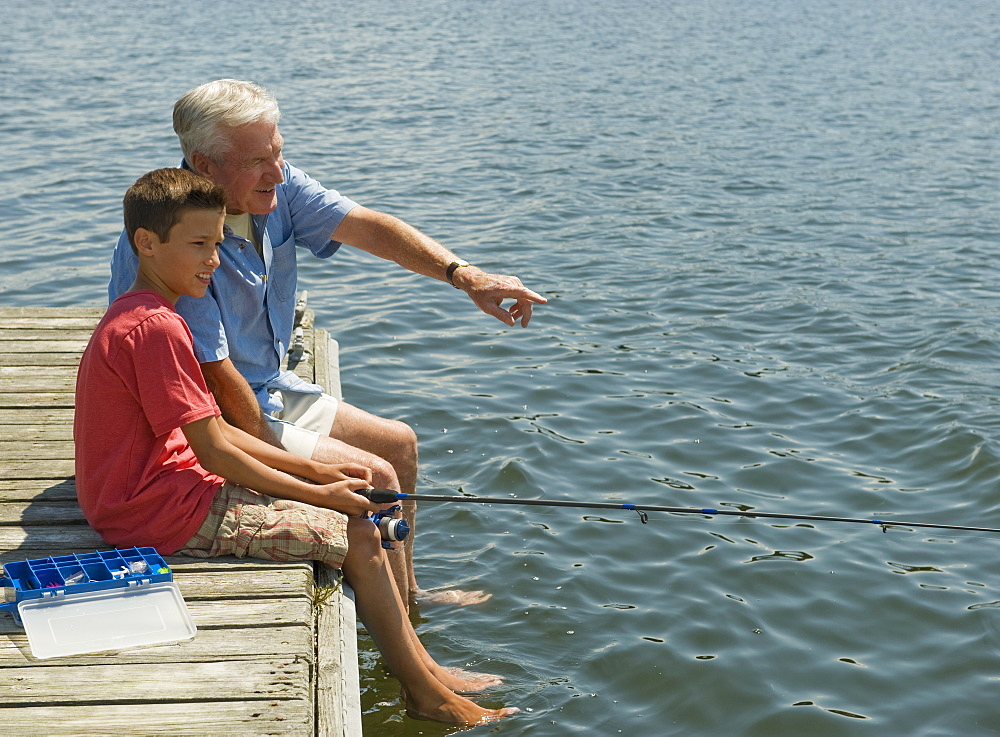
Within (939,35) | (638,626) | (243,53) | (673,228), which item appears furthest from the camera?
(939,35)

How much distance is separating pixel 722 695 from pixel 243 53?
1771 cm

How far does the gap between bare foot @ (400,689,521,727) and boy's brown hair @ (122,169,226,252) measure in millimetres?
1657

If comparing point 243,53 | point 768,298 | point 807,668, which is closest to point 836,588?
point 807,668

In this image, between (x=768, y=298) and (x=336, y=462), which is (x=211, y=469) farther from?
(x=768, y=298)

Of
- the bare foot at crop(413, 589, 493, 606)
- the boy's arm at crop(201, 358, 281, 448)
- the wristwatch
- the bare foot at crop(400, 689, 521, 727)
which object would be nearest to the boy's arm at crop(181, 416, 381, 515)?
the boy's arm at crop(201, 358, 281, 448)

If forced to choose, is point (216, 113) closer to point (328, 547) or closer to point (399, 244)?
point (399, 244)

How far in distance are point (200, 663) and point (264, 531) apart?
545 mm

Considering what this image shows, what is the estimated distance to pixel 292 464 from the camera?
3.43m

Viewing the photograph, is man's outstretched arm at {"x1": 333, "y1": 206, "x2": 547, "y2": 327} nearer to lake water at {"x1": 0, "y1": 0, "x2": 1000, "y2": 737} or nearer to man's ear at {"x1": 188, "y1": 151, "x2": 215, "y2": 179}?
man's ear at {"x1": 188, "y1": 151, "x2": 215, "y2": 179}

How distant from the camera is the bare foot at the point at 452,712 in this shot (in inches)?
145

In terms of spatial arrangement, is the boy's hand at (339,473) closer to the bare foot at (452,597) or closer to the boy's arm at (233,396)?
the boy's arm at (233,396)

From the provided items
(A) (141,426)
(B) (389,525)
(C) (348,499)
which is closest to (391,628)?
(B) (389,525)

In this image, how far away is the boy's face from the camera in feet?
10.3

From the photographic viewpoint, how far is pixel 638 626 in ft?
15.3
